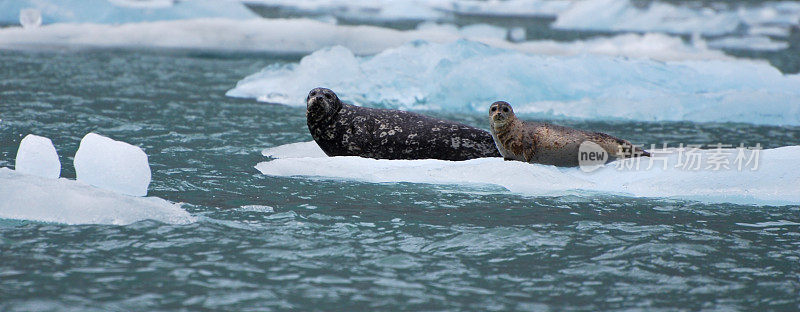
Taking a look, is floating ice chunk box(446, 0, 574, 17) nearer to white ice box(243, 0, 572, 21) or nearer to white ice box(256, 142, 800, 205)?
white ice box(243, 0, 572, 21)

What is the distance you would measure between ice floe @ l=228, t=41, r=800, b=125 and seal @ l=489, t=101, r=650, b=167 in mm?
4178

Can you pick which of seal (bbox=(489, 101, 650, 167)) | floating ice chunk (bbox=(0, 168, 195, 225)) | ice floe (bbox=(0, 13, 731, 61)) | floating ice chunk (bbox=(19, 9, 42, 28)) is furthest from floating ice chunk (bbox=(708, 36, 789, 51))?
floating ice chunk (bbox=(0, 168, 195, 225))

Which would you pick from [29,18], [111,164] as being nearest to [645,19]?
[29,18]

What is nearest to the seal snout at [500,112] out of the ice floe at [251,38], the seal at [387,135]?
the seal at [387,135]

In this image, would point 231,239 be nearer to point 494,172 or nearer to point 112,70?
point 494,172

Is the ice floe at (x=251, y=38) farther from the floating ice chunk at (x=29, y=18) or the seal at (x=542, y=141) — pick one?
the seal at (x=542, y=141)

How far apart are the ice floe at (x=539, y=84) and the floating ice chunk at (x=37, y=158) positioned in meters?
5.80

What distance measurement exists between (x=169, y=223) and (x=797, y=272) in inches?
122

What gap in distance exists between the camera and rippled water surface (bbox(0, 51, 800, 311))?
367 centimetres

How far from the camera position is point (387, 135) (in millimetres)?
6766

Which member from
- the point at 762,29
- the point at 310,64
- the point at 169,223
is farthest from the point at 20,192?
the point at 762,29

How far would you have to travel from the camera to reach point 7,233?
4387 millimetres

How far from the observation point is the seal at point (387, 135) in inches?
265

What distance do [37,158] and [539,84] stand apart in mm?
7147
